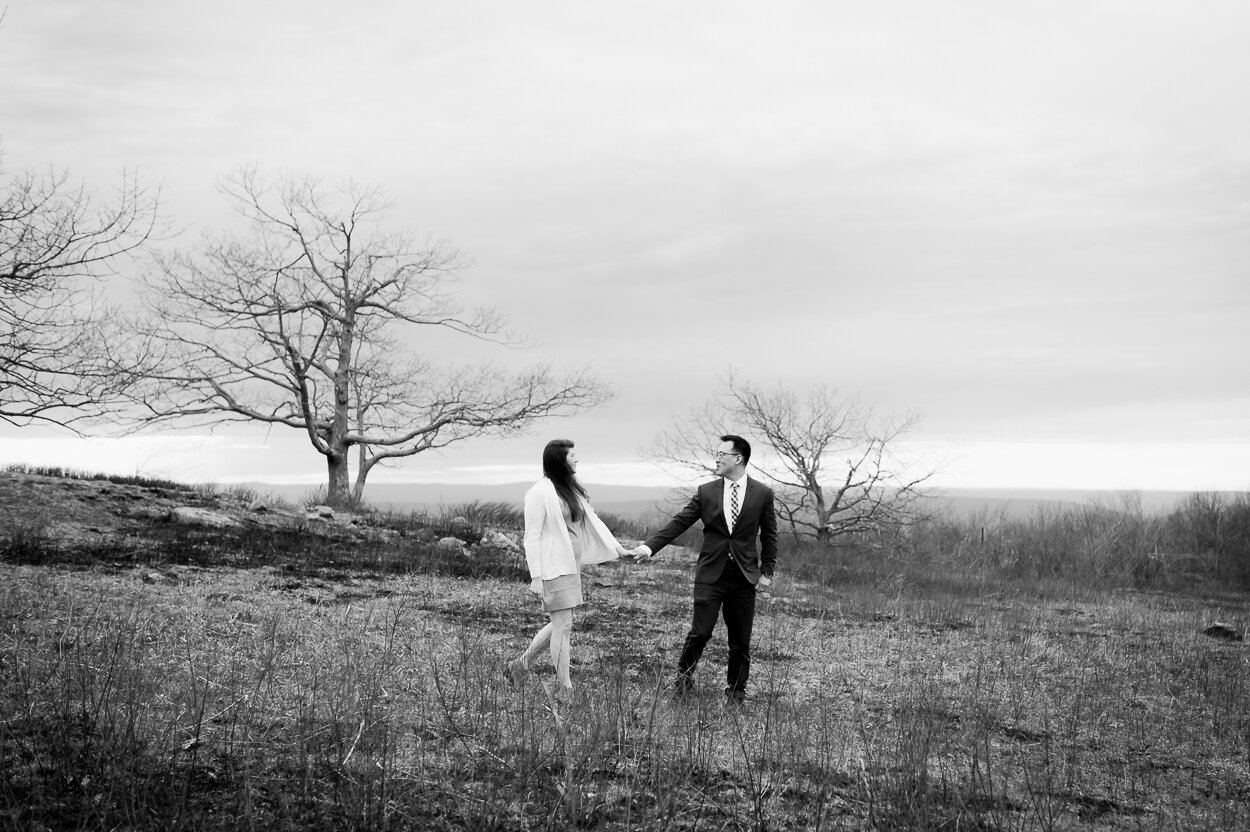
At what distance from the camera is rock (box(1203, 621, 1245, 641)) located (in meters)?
14.6

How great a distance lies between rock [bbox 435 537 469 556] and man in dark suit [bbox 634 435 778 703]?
384 inches

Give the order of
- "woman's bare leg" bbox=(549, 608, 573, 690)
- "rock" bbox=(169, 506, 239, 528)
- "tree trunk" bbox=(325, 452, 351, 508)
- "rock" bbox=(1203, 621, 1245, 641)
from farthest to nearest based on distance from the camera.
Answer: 1. "tree trunk" bbox=(325, 452, 351, 508)
2. "rock" bbox=(169, 506, 239, 528)
3. "rock" bbox=(1203, 621, 1245, 641)
4. "woman's bare leg" bbox=(549, 608, 573, 690)

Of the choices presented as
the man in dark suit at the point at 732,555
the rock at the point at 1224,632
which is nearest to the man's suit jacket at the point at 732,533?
the man in dark suit at the point at 732,555

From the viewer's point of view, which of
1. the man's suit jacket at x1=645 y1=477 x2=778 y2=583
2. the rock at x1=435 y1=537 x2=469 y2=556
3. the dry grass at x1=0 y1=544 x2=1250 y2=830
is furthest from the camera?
the rock at x1=435 y1=537 x2=469 y2=556

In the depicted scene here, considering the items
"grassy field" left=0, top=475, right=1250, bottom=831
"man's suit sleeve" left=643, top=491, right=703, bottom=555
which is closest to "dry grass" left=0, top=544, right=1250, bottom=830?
"grassy field" left=0, top=475, right=1250, bottom=831

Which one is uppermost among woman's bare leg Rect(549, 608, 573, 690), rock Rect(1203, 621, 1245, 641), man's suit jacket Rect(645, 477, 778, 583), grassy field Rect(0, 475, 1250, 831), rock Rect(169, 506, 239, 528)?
man's suit jacket Rect(645, 477, 778, 583)

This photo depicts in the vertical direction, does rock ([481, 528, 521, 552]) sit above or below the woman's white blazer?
below

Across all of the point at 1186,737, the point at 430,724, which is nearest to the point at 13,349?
the point at 430,724

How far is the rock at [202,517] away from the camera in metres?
17.8

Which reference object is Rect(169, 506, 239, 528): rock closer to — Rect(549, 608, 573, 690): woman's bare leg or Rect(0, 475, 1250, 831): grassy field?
Rect(0, 475, 1250, 831): grassy field

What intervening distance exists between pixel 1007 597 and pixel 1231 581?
10.5 m

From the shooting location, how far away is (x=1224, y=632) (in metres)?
14.7

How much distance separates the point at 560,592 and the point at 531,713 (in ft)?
5.08

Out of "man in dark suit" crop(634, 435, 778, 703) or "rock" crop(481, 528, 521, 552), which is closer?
"man in dark suit" crop(634, 435, 778, 703)
